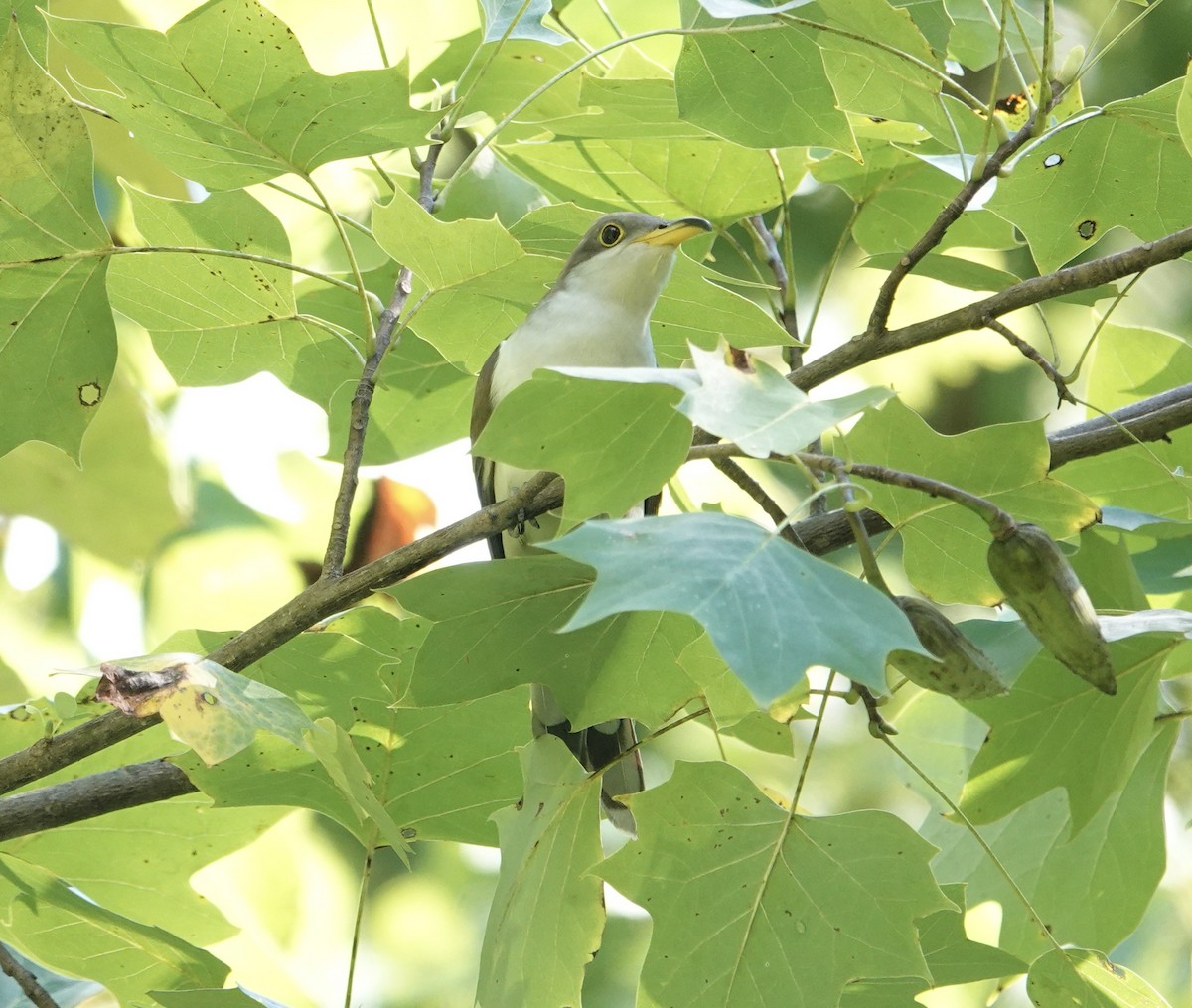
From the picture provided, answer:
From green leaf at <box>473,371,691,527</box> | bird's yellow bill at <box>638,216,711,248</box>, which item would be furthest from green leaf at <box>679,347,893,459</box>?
bird's yellow bill at <box>638,216,711,248</box>

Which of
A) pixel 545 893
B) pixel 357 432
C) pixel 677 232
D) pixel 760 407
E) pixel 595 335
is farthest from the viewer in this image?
pixel 595 335

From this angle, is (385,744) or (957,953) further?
(385,744)

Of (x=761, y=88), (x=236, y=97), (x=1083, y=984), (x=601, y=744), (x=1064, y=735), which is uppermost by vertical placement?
(x=236, y=97)

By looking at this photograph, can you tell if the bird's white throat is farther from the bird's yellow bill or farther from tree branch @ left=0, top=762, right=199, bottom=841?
tree branch @ left=0, top=762, right=199, bottom=841

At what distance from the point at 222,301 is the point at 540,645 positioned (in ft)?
3.45

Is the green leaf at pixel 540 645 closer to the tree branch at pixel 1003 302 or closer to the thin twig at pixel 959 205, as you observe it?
the tree branch at pixel 1003 302

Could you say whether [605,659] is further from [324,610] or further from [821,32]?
[821,32]

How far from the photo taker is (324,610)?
206cm

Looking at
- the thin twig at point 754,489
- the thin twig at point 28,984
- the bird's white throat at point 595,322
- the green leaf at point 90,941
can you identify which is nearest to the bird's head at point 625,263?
the bird's white throat at point 595,322

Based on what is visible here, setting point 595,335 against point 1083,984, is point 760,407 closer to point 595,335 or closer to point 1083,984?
point 1083,984

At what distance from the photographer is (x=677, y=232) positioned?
3.23m

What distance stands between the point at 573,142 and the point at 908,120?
85 cm

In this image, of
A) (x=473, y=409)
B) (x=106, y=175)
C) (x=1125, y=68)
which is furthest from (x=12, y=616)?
(x=1125, y=68)

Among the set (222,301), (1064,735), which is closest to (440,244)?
(222,301)
